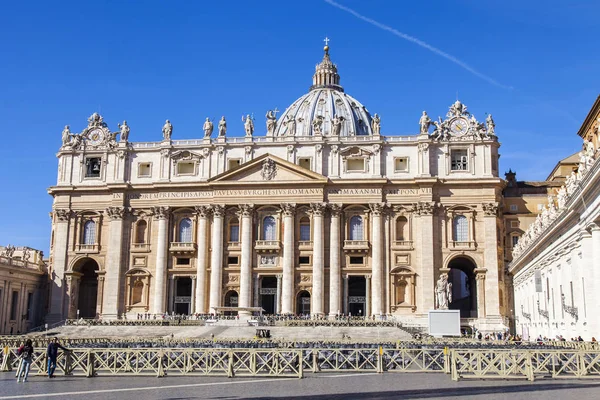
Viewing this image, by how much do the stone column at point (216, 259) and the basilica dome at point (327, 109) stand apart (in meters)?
35.8

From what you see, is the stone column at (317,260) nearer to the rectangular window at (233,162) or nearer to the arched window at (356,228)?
the arched window at (356,228)

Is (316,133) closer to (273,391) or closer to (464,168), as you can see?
(464,168)

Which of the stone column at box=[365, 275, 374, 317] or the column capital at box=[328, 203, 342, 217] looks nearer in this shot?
the stone column at box=[365, 275, 374, 317]

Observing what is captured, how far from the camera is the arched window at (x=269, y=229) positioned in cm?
7469

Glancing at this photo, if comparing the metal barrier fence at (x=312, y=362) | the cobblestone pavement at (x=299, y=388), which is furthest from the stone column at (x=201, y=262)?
the cobblestone pavement at (x=299, y=388)

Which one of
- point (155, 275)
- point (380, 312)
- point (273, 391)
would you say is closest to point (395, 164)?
point (380, 312)

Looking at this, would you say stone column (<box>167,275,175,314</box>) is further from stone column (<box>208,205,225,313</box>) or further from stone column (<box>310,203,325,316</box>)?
stone column (<box>310,203,325,316</box>)

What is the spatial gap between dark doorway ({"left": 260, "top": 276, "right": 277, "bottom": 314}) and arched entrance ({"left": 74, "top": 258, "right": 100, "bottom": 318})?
19.6 meters

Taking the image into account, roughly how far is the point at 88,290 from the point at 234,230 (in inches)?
767

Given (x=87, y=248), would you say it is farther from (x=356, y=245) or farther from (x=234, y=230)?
(x=356, y=245)

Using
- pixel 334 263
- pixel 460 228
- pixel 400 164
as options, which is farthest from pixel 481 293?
pixel 400 164

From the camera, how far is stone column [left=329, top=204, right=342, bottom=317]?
71.6m

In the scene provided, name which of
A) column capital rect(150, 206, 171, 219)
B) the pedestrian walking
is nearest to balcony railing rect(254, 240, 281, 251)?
column capital rect(150, 206, 171, 219)

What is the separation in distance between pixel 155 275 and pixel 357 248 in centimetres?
2097
